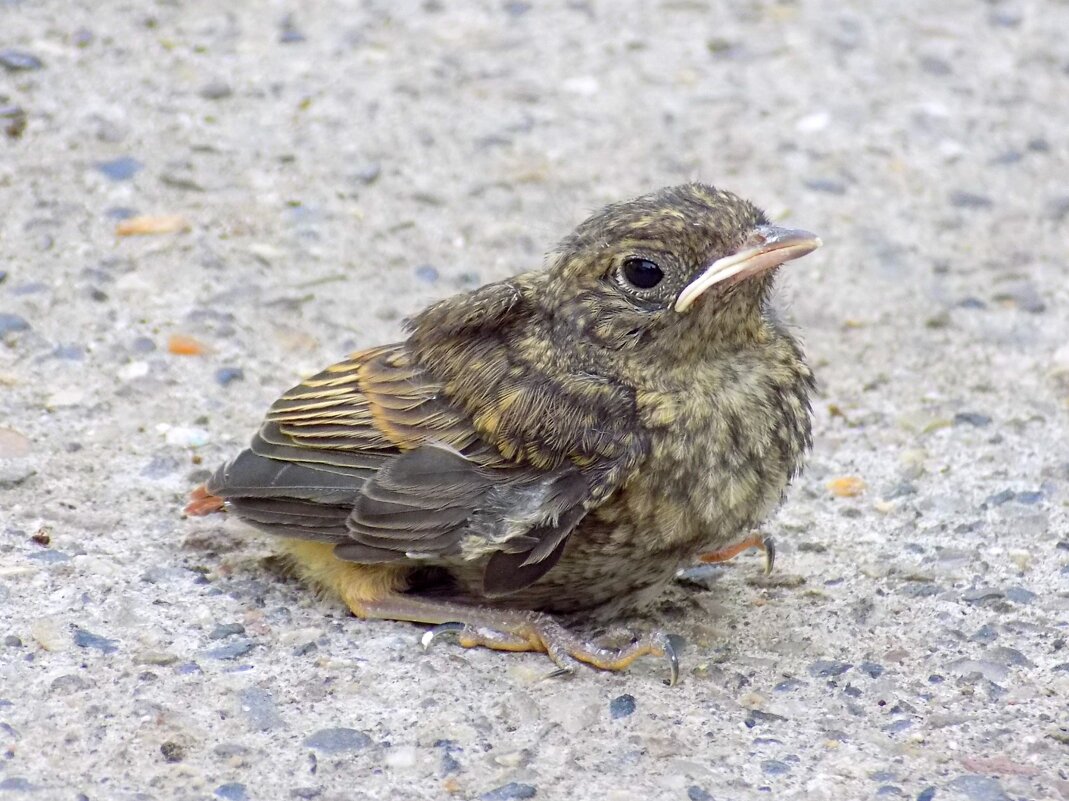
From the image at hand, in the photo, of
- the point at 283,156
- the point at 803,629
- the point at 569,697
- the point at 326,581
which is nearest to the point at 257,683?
the point at 326,581

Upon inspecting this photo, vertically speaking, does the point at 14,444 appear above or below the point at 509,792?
above

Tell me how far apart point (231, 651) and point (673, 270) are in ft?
4.71

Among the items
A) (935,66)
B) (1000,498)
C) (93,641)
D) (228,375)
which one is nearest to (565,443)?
(93,641)

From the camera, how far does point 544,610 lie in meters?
4.12

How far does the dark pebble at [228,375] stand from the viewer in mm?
5074

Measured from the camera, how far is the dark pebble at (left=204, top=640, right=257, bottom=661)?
384cm

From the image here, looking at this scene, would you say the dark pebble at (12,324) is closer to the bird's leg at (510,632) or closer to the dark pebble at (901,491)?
the bird's leg at (510,632)

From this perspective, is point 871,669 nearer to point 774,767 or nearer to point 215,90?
point 774,767

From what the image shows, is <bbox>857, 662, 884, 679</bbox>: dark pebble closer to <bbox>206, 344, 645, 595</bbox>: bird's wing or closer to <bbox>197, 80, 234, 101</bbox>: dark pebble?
<bbox>206, 344, 645, 595</bbox>: bird's wing

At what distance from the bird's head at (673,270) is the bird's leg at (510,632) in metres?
0.73

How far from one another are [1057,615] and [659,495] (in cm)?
115

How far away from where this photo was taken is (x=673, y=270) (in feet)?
12.9

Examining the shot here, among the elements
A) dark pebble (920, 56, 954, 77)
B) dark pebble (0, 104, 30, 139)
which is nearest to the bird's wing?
dark pebble (0, 104, 30, 139)

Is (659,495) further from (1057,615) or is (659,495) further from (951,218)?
(951,218)
